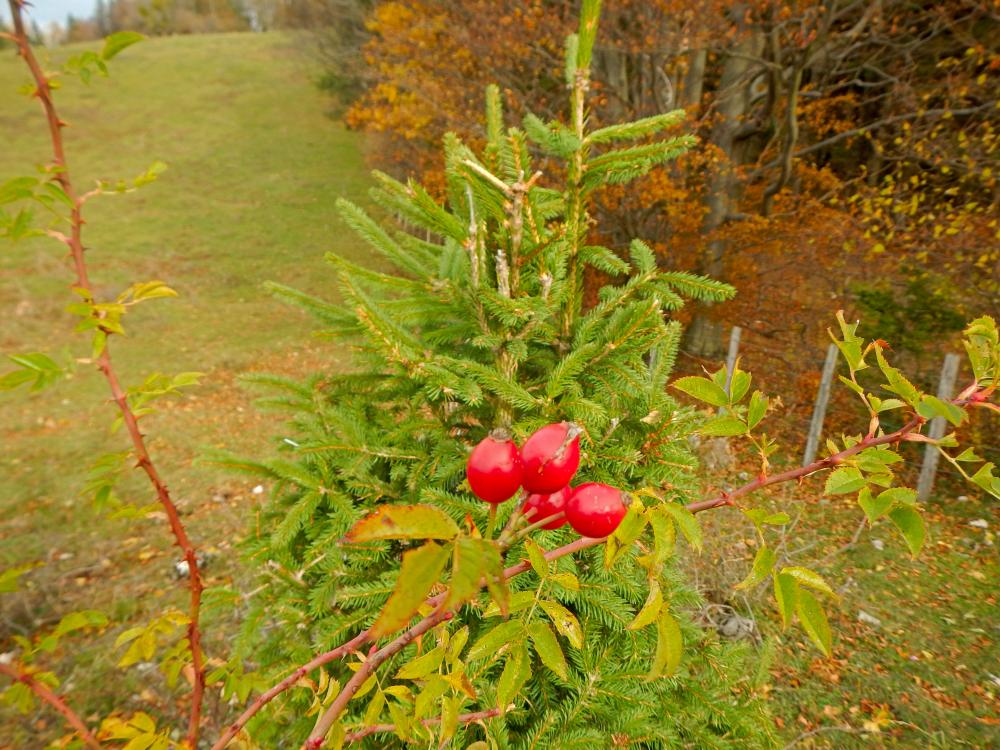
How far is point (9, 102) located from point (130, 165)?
1017cm

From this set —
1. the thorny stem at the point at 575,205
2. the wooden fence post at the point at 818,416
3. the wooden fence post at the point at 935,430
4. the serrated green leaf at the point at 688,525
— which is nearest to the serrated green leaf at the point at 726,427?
the serrated green leaf at the point at 688,525

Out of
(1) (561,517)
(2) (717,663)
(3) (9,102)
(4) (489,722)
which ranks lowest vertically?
(2) (717,663)

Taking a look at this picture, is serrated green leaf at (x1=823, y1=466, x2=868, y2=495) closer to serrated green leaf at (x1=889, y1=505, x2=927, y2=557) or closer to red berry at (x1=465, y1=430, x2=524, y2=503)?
serrated green leaf at (x1=889, y1=505, x2=927, y2=557)

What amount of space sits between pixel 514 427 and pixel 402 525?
3.44ft

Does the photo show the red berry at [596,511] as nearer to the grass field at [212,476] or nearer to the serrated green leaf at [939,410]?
the serrated green leaf at [939,410]

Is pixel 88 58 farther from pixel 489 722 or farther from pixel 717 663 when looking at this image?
pixel 717 663

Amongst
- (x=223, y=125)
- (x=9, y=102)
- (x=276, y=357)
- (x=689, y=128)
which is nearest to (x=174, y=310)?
(x=276, y=357)

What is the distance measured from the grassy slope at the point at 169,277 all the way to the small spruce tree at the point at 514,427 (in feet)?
2.71

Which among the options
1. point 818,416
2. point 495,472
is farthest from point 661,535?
point 818,416

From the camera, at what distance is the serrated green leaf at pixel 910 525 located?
797mm

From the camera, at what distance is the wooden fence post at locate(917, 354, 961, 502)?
17.4 ft

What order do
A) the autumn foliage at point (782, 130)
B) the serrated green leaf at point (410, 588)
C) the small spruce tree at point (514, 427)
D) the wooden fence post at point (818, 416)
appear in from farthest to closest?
the autumn foliage at point (782, 130), the wooden fence post at point (818, 416), the small spruce tree at point (514, 427), the serrated green leaf at point (410, 588)

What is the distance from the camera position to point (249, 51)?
34.2 m

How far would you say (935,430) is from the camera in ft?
18.9
